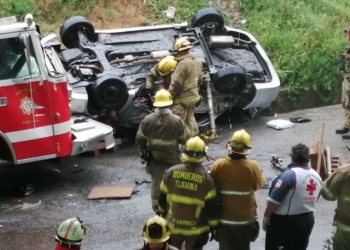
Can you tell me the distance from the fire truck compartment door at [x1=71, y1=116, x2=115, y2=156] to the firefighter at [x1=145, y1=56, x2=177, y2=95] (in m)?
0.94

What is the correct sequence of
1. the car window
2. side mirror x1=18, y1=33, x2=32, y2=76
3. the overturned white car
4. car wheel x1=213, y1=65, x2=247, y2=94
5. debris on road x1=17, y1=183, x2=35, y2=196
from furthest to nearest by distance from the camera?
car wheel x1=213, y1=65, x2=247, y2=94 → the overturned white car → debris on road x1=17, y1=183, x2=35, y2=196 → the car window → side mirror x1=18, y1=33, x2=32, y2=76

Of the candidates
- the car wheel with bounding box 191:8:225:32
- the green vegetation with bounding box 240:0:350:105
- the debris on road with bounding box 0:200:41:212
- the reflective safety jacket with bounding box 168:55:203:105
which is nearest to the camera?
the debris on road with bounding box 0:200:41:212

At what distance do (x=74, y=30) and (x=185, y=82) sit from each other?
2685 mm

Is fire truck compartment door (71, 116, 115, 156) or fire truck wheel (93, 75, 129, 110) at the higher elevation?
fire truck wheel (93, 75, 129, 110)

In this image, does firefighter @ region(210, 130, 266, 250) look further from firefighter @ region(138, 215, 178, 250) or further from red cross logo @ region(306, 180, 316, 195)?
firefighter @ region(138, 215, 178, 250)

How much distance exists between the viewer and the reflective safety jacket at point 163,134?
24.2 ft

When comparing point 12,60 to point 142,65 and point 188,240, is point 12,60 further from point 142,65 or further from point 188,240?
point 188,240

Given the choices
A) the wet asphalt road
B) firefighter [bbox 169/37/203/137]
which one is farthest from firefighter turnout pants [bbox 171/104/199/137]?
the wet asphalt road

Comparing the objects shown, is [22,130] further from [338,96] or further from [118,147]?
[338,96]

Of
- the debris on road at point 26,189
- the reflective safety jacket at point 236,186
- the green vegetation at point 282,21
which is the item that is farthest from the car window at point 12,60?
the green vegetation at point 282,21

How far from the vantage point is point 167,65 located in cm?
930

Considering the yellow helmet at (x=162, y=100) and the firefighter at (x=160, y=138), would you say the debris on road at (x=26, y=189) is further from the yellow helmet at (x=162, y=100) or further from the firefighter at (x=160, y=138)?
the yellow helmet at (x=162, y=100)

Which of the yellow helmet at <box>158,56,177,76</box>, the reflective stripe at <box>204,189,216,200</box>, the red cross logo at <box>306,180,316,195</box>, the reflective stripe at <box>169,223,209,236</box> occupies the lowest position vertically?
the reflective stripe at <box>169,223,209,236</box>

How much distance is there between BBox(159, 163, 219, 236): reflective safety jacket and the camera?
234 inches
